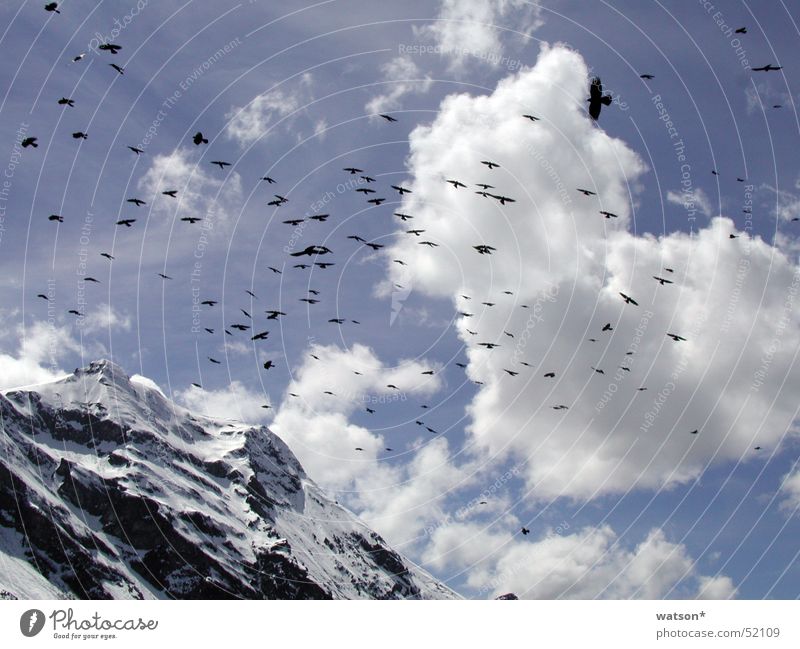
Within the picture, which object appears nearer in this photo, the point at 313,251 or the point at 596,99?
the point at 596,99

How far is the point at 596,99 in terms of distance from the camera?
3325cm
